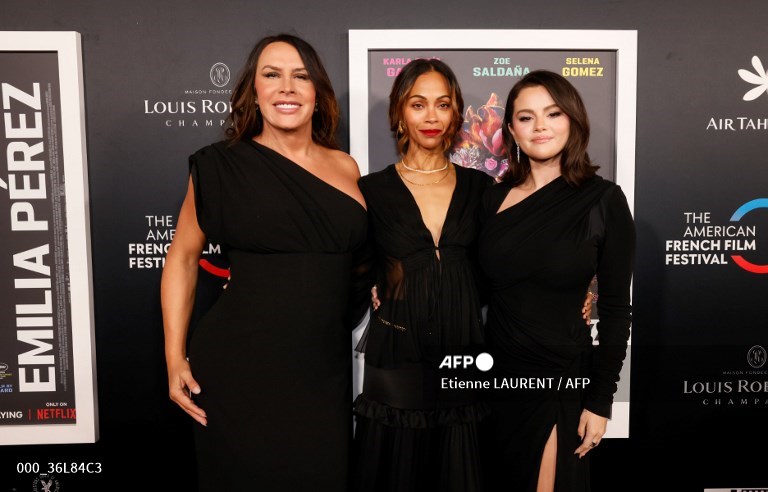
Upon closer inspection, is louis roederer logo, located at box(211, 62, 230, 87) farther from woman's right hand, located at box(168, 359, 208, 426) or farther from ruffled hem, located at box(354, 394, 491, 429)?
ruffled hem, located at box(354, 394, 491, 429)

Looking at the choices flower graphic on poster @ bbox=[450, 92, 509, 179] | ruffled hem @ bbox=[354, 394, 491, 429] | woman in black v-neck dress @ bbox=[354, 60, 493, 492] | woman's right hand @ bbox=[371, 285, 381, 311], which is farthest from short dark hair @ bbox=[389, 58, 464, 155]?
ruffled hem @ bbox=[354, 394, 491, 429]

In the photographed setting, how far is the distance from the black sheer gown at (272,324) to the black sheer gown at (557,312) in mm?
534

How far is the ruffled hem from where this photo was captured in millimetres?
1862

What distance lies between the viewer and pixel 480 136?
2426 mm

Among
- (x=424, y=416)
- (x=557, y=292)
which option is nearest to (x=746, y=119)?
(x=557, y=292)

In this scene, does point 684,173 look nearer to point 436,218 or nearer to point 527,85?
point 527,85

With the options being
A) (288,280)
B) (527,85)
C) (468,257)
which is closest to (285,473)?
(288,280)

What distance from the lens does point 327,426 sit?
6.32 feet

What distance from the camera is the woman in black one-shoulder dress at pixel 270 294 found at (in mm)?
1848

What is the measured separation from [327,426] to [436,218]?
2.61 ft

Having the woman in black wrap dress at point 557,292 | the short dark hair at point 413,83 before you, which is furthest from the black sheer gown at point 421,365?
the short dark hair at point 413,83

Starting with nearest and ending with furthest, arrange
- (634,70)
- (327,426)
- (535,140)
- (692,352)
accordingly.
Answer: (535,140) → (327,426) → (634,70) → (692,352)

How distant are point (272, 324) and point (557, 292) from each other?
917 mm

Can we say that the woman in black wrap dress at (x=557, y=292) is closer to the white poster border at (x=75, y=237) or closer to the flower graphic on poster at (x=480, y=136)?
the flower graphic on poster at (x=480, y=136)
